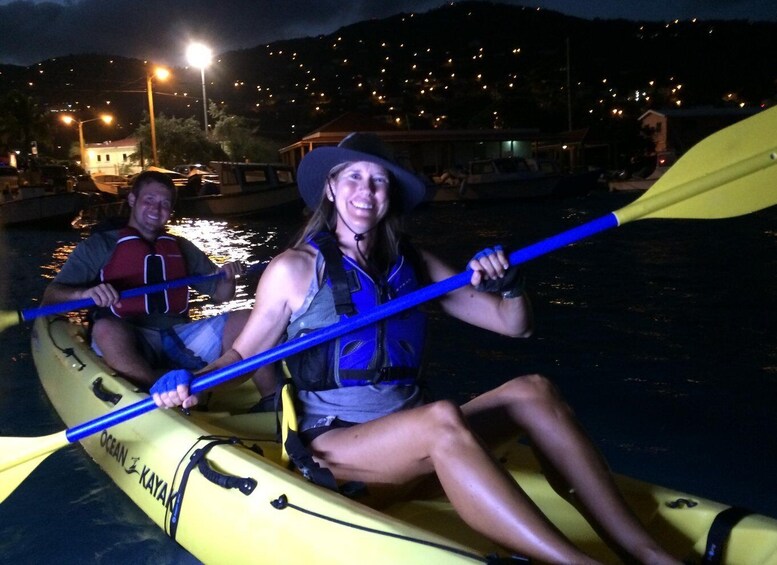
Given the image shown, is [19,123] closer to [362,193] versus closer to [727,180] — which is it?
[362,193]

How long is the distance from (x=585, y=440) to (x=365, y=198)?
3.21ft

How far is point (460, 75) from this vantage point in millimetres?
97375

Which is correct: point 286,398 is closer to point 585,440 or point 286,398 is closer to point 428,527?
point 428,527

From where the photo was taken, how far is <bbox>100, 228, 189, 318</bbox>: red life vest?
371cm

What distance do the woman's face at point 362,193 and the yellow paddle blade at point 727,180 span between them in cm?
79

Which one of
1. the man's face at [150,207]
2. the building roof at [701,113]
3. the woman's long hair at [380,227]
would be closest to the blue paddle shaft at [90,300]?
the man's face at [150,207]

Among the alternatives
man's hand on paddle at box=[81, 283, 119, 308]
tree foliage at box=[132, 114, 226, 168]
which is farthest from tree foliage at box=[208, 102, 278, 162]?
man's hand on paddle at box=[81, 283, 119, 308]

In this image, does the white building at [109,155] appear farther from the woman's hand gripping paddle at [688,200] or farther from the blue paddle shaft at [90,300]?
the woman's hand gripping paddle at [688,200]

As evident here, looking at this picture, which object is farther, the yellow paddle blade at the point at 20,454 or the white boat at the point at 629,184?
the white boat at the point at 629,184

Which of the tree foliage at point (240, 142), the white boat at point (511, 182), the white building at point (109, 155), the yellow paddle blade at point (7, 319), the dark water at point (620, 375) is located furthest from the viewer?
the white building at point (109, 155)

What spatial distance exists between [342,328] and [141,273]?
208 cm

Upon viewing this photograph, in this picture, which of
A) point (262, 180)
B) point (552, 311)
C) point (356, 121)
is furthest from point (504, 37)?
point (552, 311)

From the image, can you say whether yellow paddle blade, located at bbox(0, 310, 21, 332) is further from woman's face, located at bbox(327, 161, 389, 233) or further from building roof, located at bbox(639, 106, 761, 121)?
building roof, located at bbox(639, 106, 761, 121)

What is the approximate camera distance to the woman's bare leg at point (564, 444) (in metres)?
1.73
